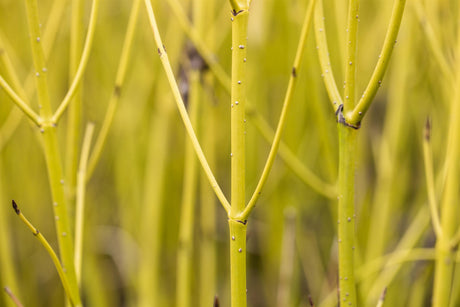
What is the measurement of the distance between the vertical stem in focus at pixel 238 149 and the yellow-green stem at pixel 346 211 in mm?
89

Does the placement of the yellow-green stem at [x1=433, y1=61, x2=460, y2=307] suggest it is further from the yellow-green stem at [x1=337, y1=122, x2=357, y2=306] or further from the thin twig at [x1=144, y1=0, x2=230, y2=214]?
the thin twig at [x1=144, y1=0, x2=230, y2=214]

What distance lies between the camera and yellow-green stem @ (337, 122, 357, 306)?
1.19 ft

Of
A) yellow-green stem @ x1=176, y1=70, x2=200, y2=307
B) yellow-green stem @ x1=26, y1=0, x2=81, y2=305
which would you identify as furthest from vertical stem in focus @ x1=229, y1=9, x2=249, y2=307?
yellow-green stem @ x1=176, y1=70, x2=200, y2=307

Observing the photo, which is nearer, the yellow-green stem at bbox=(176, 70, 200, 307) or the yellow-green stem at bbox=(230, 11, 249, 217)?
the yellow-green stem at bbox=(230, 11, 249, 217)

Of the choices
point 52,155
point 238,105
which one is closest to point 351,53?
point 238,105

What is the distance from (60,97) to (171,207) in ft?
1.67

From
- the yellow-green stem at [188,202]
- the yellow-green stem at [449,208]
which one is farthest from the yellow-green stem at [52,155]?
the yellow-green stem at [449,208]

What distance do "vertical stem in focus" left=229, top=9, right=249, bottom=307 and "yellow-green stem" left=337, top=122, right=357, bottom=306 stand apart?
0.29 feet

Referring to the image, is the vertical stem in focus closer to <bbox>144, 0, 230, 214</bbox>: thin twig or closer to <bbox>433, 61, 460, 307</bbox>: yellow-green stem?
<bbox>144, 0, 230, 214</bbox>: thin twig

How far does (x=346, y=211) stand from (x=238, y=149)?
0.38ft

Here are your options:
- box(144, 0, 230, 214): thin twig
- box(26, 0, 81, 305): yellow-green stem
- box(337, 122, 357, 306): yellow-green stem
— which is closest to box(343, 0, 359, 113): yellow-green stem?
A: box(337, 122, 357, 306): yellow-green stem

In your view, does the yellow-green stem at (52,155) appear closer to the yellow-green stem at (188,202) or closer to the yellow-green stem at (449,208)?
the yellow-green stem at (188,202)

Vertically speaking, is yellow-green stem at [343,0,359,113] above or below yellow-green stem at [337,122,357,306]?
above

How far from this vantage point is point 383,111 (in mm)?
1379
